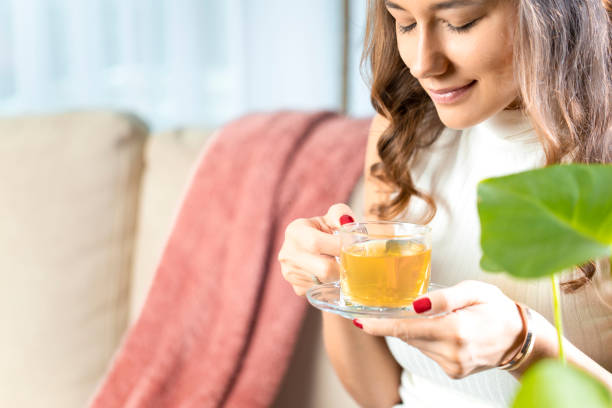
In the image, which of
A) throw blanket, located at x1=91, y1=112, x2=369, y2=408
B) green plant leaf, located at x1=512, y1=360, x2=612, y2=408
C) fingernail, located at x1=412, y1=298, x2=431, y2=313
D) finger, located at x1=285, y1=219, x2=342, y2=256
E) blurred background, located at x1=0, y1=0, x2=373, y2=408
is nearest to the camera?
green plant leaf, located at x1=512, y1=360, x2=612, y2=408

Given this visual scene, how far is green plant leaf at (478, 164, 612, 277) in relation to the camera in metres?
0.34

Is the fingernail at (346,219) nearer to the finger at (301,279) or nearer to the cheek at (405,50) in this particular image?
the finger at (301,279)

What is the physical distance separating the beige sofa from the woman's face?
0.77 m

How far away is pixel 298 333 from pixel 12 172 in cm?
67

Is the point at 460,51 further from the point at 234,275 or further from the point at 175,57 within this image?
the point at 175,57

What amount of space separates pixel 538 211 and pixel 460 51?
14.8 inches

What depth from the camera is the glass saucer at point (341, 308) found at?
61 centimetres

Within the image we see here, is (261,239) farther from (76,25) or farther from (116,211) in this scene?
(76,25)

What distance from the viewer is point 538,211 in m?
0.34

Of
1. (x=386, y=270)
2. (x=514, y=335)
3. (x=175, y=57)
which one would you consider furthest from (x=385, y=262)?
(x=175, y=57)

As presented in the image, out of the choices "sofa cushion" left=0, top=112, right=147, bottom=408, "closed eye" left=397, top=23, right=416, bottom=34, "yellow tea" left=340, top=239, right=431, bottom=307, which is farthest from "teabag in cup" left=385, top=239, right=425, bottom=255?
"sofa cushion" left=0, top=112, right=147, bottom=408

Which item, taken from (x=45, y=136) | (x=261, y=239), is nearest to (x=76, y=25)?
(x=45, y=136)

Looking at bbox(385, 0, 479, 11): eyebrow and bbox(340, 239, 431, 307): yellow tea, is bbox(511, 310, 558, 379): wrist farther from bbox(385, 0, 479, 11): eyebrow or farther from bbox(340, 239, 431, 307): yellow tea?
bbox(385, 0, 479, 11): eyebrow

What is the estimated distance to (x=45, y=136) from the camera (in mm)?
1452
